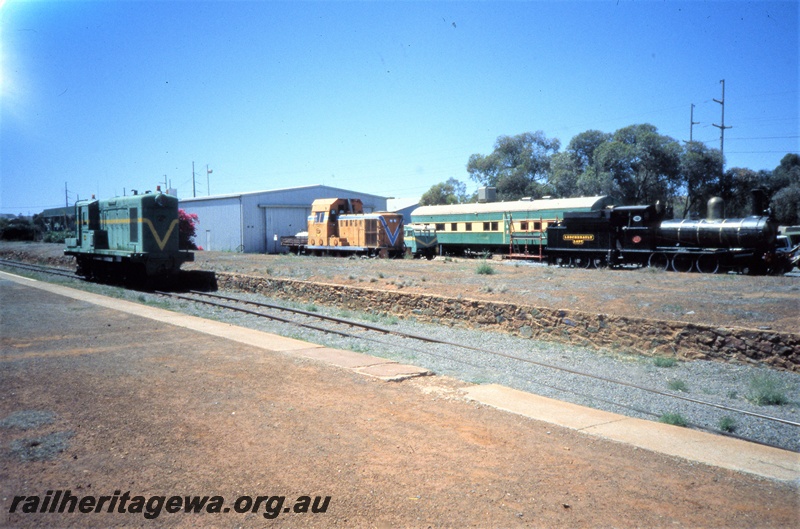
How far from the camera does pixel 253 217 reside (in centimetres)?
4469

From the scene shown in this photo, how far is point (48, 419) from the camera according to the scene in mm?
5988

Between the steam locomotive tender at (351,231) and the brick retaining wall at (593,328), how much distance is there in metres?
15.5

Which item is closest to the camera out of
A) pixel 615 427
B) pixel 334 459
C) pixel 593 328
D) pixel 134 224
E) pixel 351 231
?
pixel 334 459

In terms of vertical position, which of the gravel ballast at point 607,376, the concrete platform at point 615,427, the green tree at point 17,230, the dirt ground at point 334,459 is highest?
the green tree at point 17,230

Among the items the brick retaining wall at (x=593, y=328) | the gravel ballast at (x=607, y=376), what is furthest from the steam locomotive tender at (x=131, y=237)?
the gravel ballast at (x=607, y=376)

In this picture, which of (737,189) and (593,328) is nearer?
(593,328)

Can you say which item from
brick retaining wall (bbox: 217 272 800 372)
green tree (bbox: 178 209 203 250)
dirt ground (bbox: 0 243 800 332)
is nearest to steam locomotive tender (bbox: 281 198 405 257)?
dirt ground (bbox: 0 243 800 332)

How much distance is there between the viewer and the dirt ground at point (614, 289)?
43.4ft

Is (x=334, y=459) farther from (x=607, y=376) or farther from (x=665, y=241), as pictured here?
(x=665, y=241)

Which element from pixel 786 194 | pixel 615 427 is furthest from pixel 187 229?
pixel 786 194

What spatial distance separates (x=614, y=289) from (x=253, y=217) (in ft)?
108

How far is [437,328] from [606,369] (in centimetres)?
526

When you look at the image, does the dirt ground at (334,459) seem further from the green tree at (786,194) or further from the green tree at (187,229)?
the green tree at (786,194)

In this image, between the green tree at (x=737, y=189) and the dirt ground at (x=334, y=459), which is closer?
the dirt ground at (x=334, y=459)
